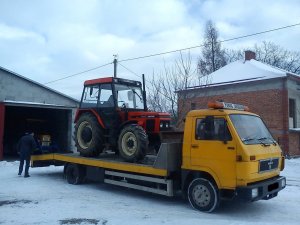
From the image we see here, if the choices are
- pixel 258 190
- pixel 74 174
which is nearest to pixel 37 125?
pixel 74 174

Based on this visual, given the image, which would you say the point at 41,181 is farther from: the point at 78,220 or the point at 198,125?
the point at 198,125

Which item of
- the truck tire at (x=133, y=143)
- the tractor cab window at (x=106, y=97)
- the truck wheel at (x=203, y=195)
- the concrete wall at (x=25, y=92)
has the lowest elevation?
the truck wheel at (x=203, y=195)

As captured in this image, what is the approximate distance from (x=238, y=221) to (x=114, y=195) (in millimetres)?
3880

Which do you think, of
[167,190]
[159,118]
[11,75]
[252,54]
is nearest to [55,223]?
[167,190]

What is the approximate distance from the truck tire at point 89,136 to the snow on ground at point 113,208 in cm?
114

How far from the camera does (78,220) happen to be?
7613 mm

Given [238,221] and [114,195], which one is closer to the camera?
[238,221]

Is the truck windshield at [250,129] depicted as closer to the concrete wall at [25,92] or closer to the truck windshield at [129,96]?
the truck windshield at [129,96]

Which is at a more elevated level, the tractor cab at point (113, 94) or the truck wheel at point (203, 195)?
the tractor cab at point (113, 94)

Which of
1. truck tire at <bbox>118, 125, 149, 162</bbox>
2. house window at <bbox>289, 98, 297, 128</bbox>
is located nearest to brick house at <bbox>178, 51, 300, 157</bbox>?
house window at <bbox>289, 98, 297, 128</bbox>

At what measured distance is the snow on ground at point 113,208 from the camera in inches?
301

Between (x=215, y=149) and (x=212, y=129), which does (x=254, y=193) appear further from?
(x=212, y=129)

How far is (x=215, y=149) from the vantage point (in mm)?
8219

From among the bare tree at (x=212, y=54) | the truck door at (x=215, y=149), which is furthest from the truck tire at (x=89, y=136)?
the bare tree at (x=212, y=54)
